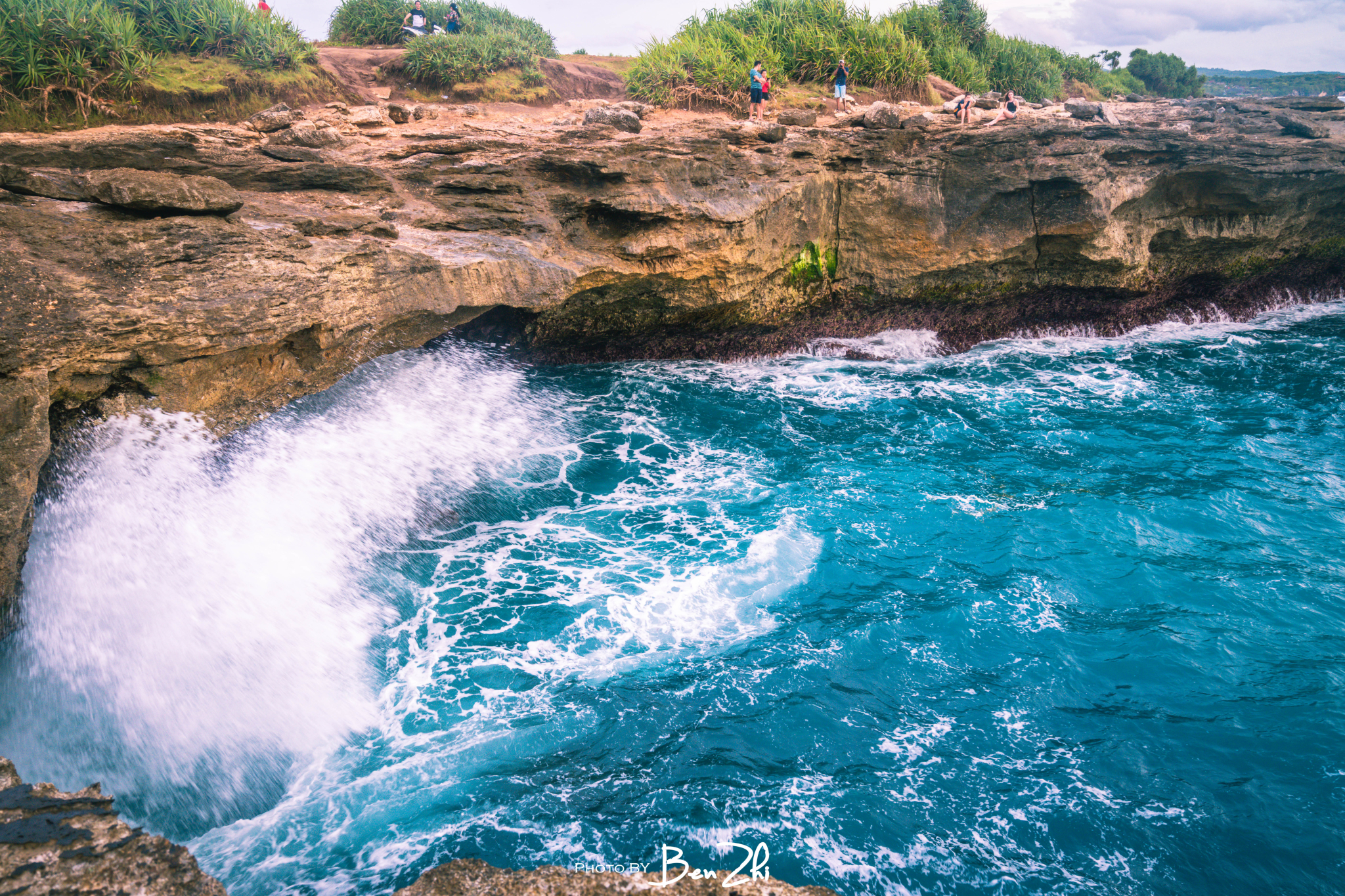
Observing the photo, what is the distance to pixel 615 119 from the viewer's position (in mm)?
11477

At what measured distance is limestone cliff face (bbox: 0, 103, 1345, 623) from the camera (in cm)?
663

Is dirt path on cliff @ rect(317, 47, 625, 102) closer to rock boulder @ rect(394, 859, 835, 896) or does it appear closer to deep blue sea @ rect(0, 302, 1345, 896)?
deep blue sea @ rect(0, 302, 1345, 896)

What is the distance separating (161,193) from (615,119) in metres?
6.84

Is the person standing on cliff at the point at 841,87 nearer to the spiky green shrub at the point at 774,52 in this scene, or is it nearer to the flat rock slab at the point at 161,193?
the spiky green shrub at the point at 774,52

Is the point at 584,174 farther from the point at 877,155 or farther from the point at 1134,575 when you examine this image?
the point at 1134,575

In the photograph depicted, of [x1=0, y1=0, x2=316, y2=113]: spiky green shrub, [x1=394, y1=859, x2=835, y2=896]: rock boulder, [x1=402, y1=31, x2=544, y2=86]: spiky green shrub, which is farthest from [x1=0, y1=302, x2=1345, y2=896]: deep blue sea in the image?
[x1=402, y1=31, x2=544, y2=86]: spiky green shrub

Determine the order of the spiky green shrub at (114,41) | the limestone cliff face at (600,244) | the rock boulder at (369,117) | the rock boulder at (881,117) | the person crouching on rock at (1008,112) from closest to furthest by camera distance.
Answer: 1. the limestone cliff face at (600,244)
2. the spiky green shrub at (114,41)
3. the rock boulder at (369,117)
4. the rock boulder at (881,117)
5. the person crouching on rock at (1008,112)

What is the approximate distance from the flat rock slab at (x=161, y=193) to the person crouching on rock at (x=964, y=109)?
12262 millimetres

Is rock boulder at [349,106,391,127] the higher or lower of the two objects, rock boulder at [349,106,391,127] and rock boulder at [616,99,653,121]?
the lower

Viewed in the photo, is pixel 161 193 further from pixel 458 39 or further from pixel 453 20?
pixel 453 20

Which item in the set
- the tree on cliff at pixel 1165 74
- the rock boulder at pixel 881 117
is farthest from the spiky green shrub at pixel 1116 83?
the rock boulder at pixel 881 117

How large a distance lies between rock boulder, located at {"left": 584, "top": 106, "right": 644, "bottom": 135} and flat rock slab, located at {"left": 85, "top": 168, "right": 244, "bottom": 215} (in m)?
5.85

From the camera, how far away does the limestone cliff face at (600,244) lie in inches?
261

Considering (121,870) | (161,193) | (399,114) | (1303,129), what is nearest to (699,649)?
(121,870)
